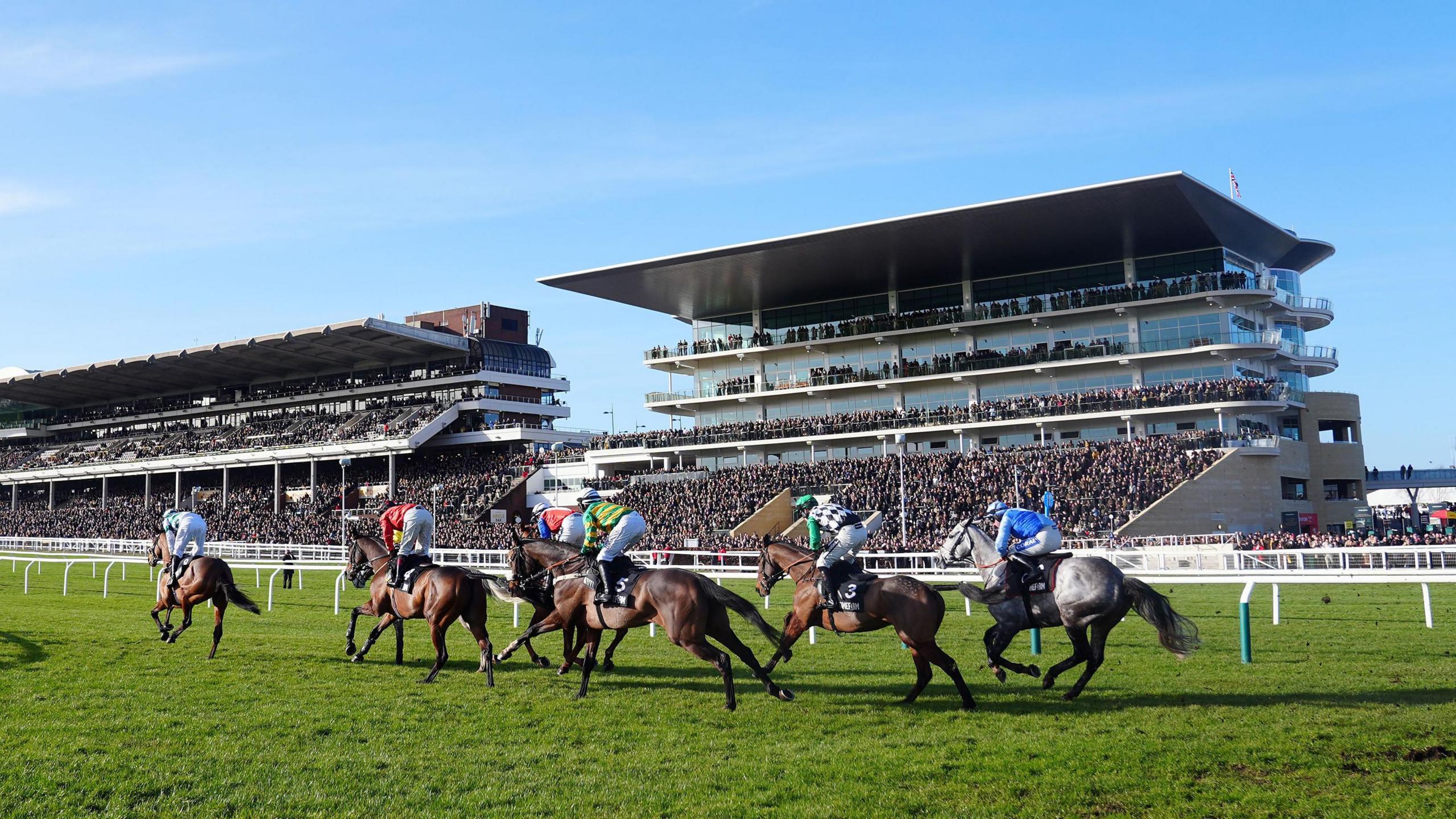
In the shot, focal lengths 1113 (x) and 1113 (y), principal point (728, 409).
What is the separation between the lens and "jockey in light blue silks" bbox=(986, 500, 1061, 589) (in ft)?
31.2

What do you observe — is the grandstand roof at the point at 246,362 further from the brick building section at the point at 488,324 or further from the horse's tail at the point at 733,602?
the horse's tail at the point at 733,602

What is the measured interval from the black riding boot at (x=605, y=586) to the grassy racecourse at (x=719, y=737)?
802 mm

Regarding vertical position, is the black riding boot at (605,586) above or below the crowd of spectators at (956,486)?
below

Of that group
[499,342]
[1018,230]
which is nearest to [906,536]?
[1018,230]

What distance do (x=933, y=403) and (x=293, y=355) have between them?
103ft

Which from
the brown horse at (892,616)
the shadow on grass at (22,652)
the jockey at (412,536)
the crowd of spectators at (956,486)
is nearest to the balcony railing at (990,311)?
the crowd of spectators at (956,486)

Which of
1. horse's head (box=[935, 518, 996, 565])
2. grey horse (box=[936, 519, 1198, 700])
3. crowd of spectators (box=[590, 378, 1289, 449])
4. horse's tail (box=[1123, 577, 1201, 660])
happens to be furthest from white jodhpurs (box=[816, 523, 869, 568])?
crowd of spectators (box=[590, 378, 1289, 449])

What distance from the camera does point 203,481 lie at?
193ft

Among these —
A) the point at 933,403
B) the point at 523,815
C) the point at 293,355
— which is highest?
the point at 293,355

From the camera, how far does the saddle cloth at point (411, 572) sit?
10.9 meters

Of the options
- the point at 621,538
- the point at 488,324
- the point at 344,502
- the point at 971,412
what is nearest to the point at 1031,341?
the point at 971,412

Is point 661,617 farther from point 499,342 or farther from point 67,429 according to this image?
point 67,429

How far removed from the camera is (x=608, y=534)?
400 inches

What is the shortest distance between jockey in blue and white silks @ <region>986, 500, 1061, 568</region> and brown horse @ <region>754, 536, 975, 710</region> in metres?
0.68
